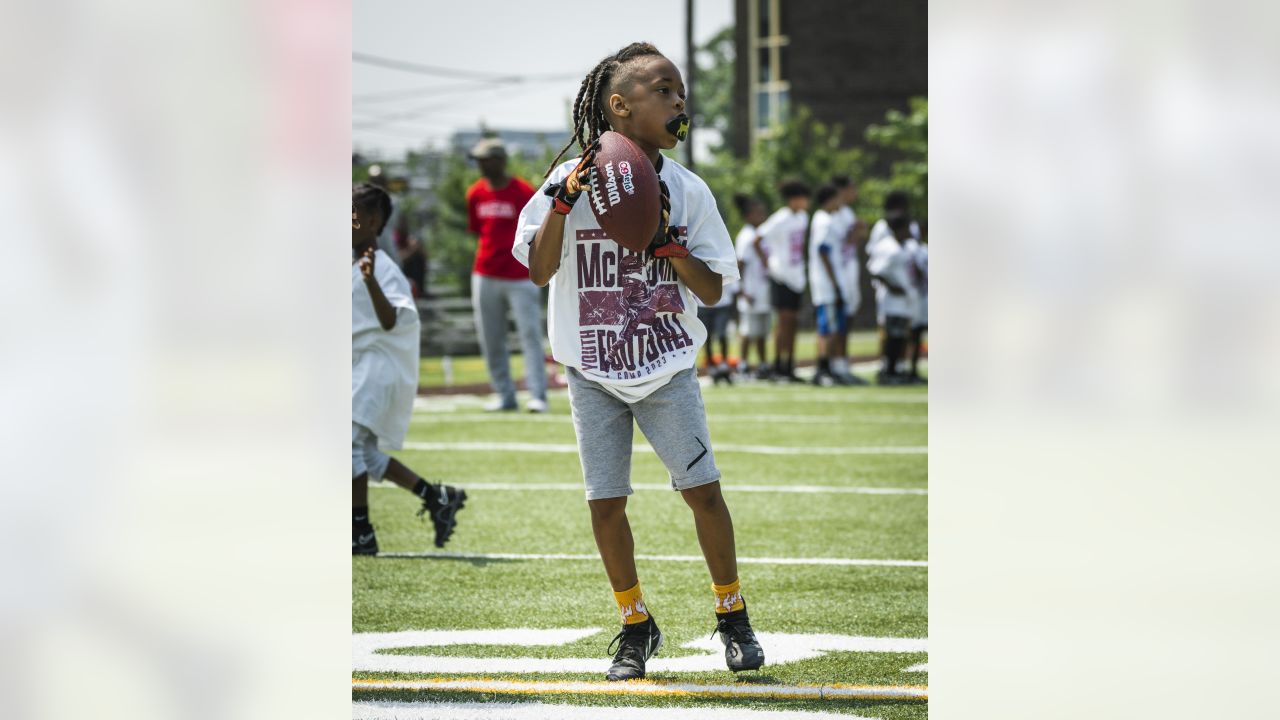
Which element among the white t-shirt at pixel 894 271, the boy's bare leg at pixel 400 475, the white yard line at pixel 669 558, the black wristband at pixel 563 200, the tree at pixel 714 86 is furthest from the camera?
the tree at pixel 714 86

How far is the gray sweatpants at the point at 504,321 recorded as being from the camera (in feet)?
37.5

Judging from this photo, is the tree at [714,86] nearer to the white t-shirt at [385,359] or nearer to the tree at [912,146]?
the tree at [912,146]

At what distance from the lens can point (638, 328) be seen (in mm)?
3887

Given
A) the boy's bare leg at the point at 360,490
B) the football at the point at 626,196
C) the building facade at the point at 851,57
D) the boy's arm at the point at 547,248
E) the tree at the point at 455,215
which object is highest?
the building facade at the point at 851,57

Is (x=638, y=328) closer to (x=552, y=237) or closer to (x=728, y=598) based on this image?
(x=552, y=237)

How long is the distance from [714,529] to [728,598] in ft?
0.66

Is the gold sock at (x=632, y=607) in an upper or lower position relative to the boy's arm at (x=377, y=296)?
lower

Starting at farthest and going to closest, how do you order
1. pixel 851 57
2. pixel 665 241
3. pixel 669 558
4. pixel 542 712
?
1. pixel 851 57
2. pixel 669 558
3. pixel 665 241
4. pixel 542 712

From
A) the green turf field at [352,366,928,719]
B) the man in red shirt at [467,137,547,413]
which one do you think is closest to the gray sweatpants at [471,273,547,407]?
the man in red shirt at [467,137,547,413]

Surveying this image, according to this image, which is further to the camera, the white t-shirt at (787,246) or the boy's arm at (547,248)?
the white t-shirt at (787,246)

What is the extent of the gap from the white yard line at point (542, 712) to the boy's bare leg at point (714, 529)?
506 millimetres

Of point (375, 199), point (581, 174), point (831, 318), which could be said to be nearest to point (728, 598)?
point (581, 174)

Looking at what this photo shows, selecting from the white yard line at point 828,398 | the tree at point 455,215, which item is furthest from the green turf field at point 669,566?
the tree at point 455,215
